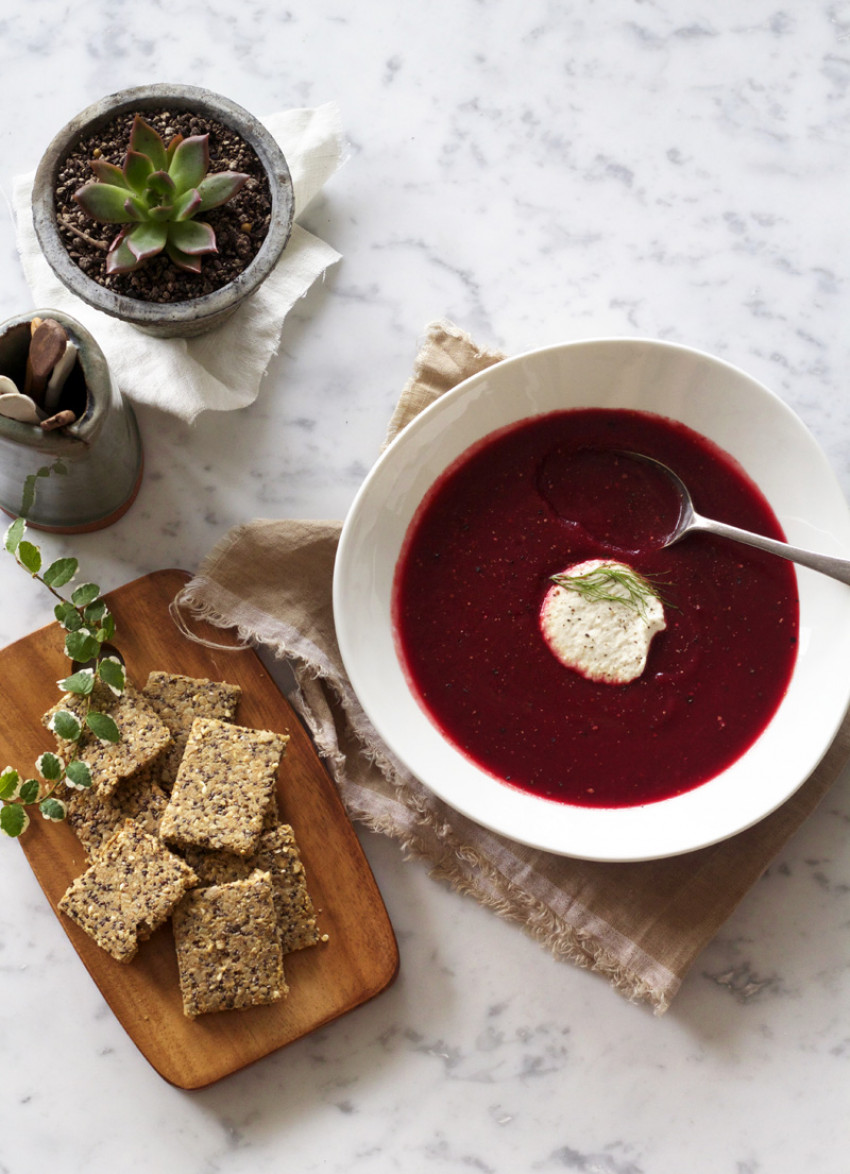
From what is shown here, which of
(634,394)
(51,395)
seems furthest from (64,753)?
(634,394)

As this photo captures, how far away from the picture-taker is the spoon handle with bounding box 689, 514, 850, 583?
2.45 metres

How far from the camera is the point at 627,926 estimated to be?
8.75 ft

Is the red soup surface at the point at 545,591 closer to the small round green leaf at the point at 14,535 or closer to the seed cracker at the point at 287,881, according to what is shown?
the seed cracker at the point at 287,881

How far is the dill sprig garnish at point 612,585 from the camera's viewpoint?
8.38ft

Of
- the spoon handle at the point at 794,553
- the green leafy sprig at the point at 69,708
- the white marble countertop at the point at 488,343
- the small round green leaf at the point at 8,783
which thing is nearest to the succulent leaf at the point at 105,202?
the white marble countertop at the point at 488,343

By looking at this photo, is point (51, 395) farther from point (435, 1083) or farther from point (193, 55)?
point (435, 1083)

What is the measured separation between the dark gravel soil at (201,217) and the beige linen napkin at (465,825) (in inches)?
22.5

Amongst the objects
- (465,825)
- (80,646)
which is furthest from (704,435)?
(80,646)

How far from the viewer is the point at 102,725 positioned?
2.43 meters

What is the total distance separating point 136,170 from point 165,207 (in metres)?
0.10

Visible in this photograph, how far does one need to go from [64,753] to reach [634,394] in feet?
5.73

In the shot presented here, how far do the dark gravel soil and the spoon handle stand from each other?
4.42ft

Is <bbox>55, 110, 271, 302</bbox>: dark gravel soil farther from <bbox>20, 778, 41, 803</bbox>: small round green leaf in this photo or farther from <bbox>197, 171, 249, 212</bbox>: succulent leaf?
<bbox>20, 778, 41, 803</bbox>: small round green leaf

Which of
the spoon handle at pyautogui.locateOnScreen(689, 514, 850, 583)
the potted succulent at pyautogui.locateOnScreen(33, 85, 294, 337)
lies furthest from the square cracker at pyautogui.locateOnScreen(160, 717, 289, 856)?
the spoon handle at pyautogui.locateOnScreen(689, 514, 850, 583)
